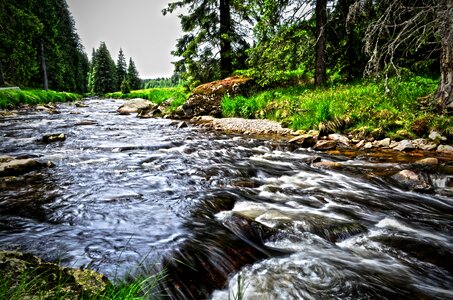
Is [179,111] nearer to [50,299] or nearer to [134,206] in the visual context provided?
[134,206]

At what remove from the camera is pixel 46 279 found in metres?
1.57

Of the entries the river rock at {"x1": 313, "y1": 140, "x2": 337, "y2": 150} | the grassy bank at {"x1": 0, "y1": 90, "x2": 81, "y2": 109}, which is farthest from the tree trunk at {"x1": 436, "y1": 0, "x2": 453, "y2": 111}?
the grassy bank at {"x1": 0, "y1": 90, "x2": 81, "y2": 109}

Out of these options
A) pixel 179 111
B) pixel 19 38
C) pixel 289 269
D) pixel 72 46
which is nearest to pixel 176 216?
pixel 289 269

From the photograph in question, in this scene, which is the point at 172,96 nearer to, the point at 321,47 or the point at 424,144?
the point at 321,47

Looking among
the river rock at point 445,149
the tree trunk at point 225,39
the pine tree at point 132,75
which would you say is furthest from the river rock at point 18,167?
the pine tree at point 132,75

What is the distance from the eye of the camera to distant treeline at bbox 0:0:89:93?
16.2 m

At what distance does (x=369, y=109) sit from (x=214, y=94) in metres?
7.59

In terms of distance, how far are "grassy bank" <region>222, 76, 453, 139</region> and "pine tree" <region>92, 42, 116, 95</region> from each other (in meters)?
61.1

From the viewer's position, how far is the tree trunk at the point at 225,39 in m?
15.6

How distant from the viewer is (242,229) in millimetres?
3084

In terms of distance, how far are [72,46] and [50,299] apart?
59175mm

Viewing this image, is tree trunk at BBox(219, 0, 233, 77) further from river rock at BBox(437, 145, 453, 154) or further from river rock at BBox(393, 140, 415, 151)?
river rock at BBox(437, 145, 453, 154)

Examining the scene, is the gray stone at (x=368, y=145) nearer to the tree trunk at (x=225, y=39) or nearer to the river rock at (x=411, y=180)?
the river rock at (x=411, y=180)

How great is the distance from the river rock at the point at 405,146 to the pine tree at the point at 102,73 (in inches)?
2588
